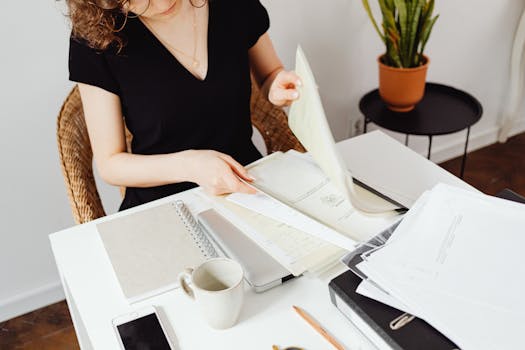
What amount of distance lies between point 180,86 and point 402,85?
863 mm

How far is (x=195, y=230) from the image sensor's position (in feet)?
3.07

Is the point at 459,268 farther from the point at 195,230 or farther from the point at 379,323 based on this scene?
the point at 195,230

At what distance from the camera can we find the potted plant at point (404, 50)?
1.64 meters

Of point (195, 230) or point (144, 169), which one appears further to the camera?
point (144, 169)

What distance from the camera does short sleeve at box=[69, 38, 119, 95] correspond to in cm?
109

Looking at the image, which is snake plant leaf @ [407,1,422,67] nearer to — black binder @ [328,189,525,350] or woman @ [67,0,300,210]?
woman @ [67,0,300,210]

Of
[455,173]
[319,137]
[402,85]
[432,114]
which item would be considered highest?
[319,137]

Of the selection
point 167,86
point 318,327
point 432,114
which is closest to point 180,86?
point 167,86

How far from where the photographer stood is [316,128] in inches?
33.8

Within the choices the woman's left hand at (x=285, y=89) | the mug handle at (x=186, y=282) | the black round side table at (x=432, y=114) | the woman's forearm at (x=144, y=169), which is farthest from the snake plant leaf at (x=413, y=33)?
the mug handle at (x=186, y=282)

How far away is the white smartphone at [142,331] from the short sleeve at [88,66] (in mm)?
536

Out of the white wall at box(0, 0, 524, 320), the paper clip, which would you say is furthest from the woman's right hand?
the white wall at box(0, 0, 524, 320)

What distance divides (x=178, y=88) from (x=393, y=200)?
541 millimetres

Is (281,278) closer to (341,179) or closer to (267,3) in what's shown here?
(341,179)
